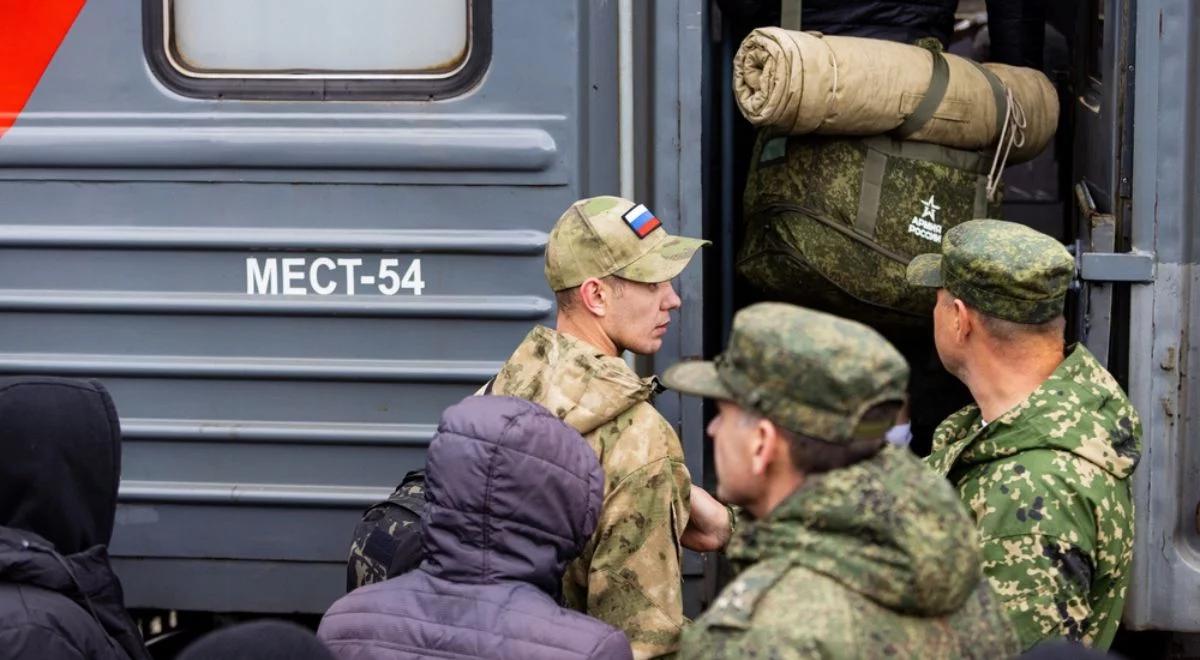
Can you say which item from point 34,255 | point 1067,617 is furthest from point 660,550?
point 34,255

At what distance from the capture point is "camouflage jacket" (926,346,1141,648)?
226 centimetres

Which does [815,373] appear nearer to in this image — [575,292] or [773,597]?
[773,597]

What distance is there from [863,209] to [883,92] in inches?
10.1

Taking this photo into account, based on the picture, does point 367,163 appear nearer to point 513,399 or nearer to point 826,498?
point 513,399

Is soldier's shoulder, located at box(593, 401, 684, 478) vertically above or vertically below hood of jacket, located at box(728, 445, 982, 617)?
below

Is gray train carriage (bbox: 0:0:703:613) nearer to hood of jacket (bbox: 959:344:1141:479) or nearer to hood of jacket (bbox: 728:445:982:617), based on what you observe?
hood of jacket (bbox: 959:344:1141:479)

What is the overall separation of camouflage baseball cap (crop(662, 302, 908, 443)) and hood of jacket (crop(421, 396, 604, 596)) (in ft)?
1.46

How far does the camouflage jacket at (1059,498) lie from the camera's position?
88.8 inches

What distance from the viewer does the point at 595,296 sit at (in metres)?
2.59

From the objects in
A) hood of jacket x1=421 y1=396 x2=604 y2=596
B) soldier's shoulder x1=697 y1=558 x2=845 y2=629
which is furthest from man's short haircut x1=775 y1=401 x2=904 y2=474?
hood of jacket x1=421 y1=396 x2=604 y2=596

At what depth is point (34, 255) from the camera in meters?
3.17

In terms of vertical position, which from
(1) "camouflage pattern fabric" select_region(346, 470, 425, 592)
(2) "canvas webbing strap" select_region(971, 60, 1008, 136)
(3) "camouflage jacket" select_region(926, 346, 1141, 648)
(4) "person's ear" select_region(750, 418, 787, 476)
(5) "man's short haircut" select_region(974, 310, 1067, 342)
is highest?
(2) "canvas webbing strap" select_region(971, 60, 1008, 136)

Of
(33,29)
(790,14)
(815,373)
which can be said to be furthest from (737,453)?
(33,29)

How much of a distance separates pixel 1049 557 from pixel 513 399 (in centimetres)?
82
